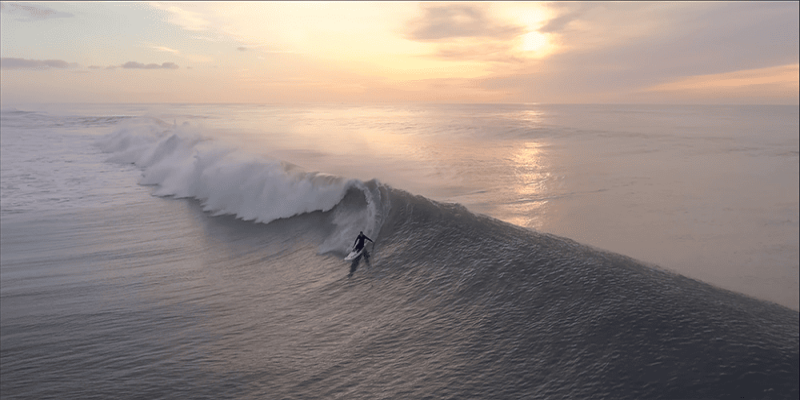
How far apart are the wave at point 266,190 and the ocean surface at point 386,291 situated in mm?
101

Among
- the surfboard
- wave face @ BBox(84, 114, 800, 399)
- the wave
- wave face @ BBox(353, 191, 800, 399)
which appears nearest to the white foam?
the wave

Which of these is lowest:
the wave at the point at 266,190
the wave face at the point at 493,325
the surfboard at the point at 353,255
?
the wave face at the point at 493,325

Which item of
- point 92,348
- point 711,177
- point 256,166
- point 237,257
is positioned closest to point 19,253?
point 237,257

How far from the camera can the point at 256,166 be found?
19266 mm

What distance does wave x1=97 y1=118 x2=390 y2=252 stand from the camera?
1392 centimetres

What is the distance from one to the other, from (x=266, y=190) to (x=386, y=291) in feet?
32.3

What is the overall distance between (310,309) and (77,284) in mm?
5722

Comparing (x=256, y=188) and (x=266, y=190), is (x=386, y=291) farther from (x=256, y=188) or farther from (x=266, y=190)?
(x=256, y=188)

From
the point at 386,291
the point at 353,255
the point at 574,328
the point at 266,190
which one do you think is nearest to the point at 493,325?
the point at 574,328

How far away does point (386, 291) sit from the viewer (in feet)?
30.8

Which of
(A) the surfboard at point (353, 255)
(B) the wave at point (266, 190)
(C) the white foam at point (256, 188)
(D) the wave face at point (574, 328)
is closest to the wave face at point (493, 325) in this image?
(D) the wave face at point (574, 328)

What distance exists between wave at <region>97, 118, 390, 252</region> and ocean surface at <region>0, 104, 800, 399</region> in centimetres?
10

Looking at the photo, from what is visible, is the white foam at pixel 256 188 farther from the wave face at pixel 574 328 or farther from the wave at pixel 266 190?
the wave face at pixel 574 328

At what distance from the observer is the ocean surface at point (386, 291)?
20.1 ft
